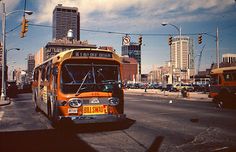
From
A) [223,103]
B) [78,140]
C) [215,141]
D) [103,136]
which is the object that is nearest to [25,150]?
[78,140]

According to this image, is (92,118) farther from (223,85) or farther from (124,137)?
(223,85)

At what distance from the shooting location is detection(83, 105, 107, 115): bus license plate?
362 inches

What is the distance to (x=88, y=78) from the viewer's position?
952 cm

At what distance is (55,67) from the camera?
32.2ft

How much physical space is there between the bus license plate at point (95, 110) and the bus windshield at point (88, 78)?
23.0 inches

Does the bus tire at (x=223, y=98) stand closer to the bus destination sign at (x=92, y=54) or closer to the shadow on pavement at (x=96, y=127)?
the shadow on pavement at (x=96, y=127)

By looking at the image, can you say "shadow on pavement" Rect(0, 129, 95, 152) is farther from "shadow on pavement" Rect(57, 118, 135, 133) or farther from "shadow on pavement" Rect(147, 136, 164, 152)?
"shadow on pavement" Rect(147, 136, 164, 152)

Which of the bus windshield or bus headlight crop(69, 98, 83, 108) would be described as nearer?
bus headlight crop(69, 98, 83, 108)

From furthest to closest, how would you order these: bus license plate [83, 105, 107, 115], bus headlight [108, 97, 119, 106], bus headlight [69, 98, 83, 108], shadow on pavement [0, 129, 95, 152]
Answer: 1. bus headlight [108, 97, 119, 106]
2. bus license plate [83, 105, 107, 115]
3. bus headlight [69, 98, 83, 108]
4. shadow on pavement [0, 129, 95, 152]

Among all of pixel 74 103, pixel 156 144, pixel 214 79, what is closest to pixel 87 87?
pixel 74 103

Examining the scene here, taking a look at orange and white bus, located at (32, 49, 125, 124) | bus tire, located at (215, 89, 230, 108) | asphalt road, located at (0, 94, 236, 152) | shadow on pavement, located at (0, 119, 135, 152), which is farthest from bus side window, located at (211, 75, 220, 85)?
orange and white bus, located at (32, 49, 125, 124)

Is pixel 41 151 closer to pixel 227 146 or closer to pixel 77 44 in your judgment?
pixel 227 146

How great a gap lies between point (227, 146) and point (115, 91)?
416 cm

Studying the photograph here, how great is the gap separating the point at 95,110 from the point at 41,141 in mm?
2094
